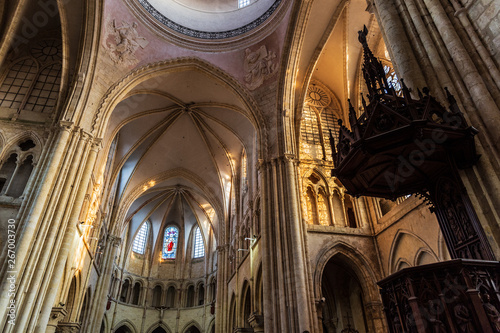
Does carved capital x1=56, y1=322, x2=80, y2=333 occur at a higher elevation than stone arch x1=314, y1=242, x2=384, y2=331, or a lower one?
lower

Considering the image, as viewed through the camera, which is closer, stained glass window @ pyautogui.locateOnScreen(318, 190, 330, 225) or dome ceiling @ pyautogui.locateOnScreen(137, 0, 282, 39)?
stained glass window @ pyautogui.locateOnScreen(318, 190, 330, 225)

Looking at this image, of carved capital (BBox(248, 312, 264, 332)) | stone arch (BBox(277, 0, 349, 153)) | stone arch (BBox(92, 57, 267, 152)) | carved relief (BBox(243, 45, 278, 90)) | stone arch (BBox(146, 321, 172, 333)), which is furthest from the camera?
stone arch (BBox(146, 321, 172, 333))

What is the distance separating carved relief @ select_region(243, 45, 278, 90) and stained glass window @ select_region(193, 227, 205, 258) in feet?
50.4

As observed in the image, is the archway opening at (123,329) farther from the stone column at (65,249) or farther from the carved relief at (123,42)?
the carved relief at (123,42)

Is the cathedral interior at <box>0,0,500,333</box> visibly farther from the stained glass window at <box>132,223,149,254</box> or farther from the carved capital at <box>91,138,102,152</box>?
the stained glass window at <box>132,223,149,254</box>

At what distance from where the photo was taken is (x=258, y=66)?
14820 mm

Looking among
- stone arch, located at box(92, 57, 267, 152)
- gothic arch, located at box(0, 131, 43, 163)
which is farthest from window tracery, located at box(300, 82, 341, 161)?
gothic arch, located at box(0, 131, 43, 163)

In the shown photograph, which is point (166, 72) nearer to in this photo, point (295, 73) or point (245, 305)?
point (295, 73)

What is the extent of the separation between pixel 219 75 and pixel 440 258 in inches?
433

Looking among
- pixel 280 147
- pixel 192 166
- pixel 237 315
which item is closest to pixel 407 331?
pixel 280 147

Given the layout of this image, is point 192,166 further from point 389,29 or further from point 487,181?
point 487,181

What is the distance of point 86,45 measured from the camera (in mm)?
12156

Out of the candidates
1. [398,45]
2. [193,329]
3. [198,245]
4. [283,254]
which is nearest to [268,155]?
[283,254]

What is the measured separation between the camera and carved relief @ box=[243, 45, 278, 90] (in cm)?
1446
